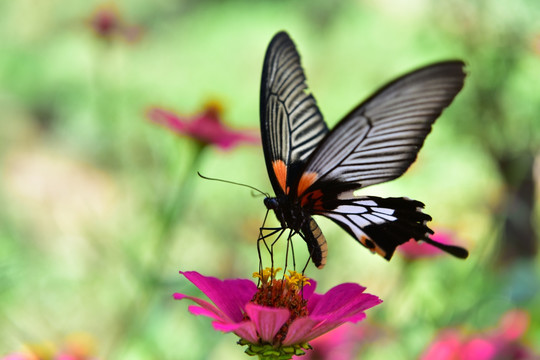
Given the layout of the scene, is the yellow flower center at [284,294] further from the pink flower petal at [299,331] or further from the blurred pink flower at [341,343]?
the blurred pink flower at [341,343]

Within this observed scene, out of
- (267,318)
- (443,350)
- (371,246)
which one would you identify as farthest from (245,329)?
(443,350)

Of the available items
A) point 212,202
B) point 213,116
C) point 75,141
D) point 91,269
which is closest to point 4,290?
point 213,116

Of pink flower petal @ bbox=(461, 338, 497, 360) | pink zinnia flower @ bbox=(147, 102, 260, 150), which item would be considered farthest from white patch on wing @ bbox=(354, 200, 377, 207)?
pink zinnia flower @ bbox=(147, 102, 260, 150)

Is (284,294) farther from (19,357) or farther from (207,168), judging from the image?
(207,168)

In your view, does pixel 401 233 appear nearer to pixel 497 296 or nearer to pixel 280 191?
pixel 280 191

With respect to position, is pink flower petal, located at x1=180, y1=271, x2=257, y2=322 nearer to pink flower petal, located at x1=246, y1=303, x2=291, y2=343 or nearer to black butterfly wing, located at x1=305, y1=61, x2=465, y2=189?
pink flower petal, located at x1=246, y1=303, x2=291, y2=343
